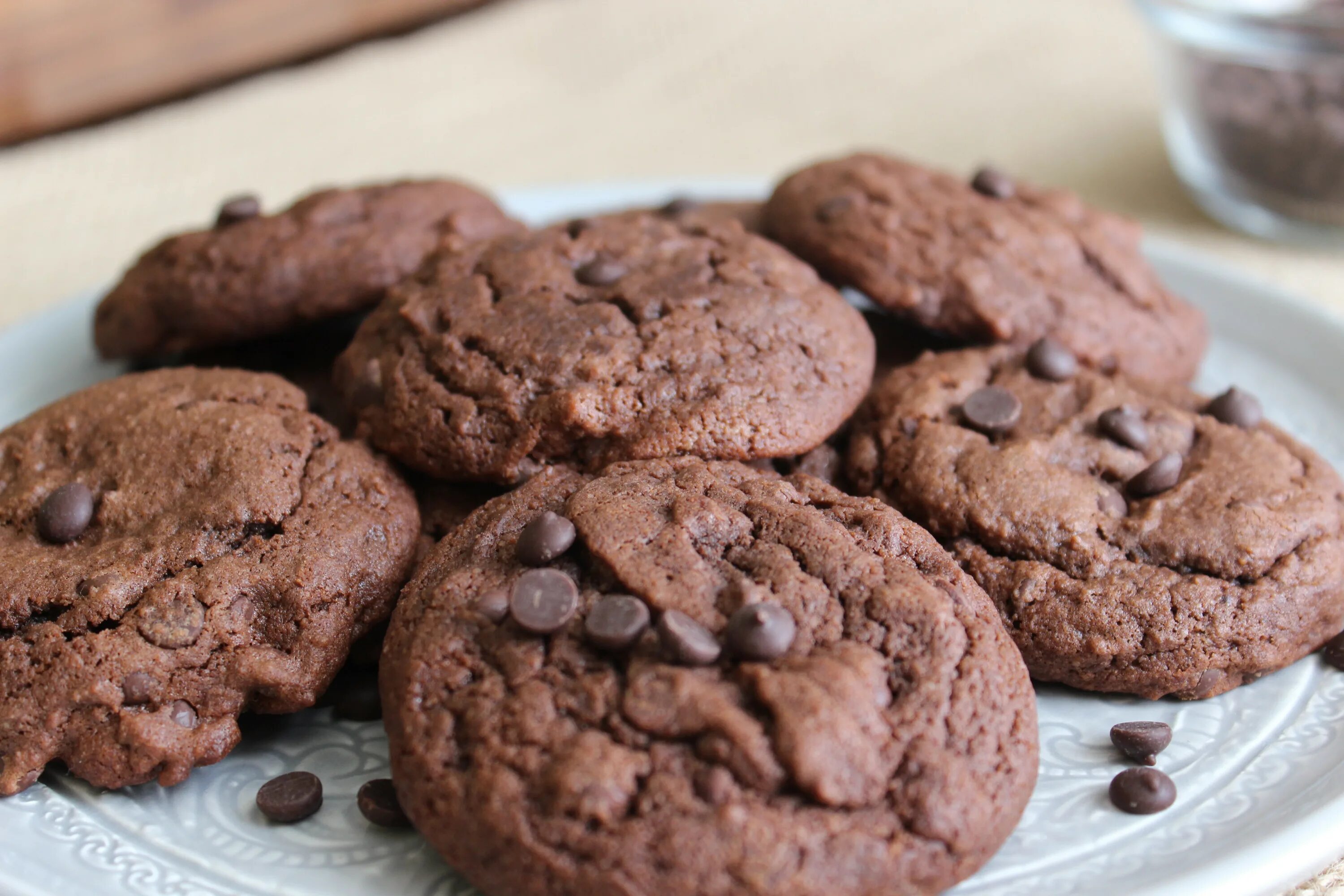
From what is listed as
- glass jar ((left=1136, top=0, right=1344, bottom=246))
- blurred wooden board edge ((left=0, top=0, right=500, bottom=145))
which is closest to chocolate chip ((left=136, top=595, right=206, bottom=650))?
glass jar ((left=1136, top=0, right=1344, bottom=246))

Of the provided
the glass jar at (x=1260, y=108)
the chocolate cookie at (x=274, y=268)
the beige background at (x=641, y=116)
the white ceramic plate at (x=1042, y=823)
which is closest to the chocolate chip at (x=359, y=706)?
the white ceramic plate at (x=1042, y=823)

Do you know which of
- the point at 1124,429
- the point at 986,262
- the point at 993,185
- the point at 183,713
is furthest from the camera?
the point at 993,185

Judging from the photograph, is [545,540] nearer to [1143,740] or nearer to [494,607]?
[494,607]

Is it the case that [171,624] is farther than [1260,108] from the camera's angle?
No

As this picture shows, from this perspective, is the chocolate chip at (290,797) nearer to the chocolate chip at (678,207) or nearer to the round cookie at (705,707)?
the round cookie at (705,707)

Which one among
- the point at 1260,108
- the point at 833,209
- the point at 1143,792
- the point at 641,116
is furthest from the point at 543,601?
the point at 641,116

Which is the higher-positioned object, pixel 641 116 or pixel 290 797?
pixel 290 797

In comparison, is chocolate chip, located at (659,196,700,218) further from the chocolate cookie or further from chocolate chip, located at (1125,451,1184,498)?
chocolate chip, located at (1125,451,1184,498)

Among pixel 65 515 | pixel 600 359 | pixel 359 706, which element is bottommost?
pixel 359 706
